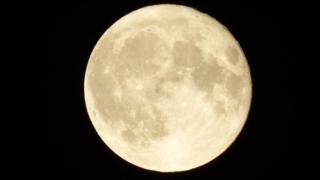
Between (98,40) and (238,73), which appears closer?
(238,73)

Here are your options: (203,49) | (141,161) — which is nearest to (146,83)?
(203,49)

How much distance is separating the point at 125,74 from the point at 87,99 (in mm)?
1046

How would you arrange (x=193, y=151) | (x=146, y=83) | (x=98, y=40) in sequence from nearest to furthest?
(x=146, y=83), (x=193, y=151), (x=98, y=40)

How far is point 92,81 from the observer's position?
314 inches

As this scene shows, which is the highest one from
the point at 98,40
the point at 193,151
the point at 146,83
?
the point at 98,40

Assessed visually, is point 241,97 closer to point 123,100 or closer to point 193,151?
point 193,151

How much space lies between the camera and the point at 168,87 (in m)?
7.26

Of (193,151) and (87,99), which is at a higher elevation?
(87,99)

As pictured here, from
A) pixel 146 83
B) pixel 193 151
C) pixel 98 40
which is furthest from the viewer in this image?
pixel 98 40

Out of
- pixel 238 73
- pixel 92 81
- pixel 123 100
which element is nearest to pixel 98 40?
pixel 92 81

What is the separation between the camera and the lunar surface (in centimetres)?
732

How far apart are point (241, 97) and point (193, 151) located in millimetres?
965

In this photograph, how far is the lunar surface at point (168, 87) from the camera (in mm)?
7320

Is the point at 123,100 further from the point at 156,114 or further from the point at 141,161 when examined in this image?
the point at 141,161
